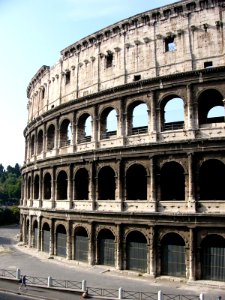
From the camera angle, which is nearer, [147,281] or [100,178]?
[147,281]

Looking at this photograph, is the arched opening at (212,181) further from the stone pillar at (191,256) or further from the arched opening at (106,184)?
the arched opening at (106,184)

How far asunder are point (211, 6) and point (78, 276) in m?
19.0

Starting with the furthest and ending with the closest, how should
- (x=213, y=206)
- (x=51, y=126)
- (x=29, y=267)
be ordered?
1. (x=51, y=126)
2. (x=29, y=267)
3. (x=213, y=206)

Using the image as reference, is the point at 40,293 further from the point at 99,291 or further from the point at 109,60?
the point at 109,60

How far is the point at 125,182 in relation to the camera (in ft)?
79.2

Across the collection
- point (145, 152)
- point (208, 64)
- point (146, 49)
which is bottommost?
point (145, 152)

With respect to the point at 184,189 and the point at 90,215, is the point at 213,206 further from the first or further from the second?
the point at 90,215

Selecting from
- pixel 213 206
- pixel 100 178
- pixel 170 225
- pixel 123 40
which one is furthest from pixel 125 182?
pixel 123 40

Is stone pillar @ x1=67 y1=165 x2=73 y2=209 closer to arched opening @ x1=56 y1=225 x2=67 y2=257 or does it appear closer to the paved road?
arched opening @ x1=56 y1=225 x2=67 y2=257

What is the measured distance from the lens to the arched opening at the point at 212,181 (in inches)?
883

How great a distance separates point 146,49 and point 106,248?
1411cm

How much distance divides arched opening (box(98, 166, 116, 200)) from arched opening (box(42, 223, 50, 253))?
7.13m

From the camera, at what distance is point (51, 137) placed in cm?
3192

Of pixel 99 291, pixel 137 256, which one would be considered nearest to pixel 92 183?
pixel 137 256
